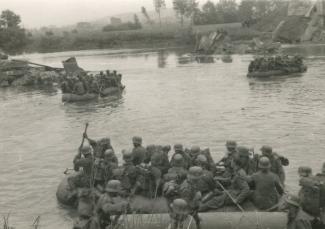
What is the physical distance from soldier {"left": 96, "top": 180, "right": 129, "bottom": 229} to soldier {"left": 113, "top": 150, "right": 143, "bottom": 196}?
2.57 metres

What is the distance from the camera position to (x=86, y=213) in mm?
12609

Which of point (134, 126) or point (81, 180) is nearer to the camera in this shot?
point (81, 180)

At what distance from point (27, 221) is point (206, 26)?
11987cm

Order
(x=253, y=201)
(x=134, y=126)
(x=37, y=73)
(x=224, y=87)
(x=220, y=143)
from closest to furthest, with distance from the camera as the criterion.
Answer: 1. (x=253, y=201)
2. (x=220, y=143)
3. (x=134, y=126)
4. (x=224, y=87)
5. (x=37, y=73)

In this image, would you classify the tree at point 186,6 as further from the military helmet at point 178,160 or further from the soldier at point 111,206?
the soldier at point 111,206

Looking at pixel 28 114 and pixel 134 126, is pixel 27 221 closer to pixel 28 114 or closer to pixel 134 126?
pixel 134 126

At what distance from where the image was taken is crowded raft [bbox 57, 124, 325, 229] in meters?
11.4

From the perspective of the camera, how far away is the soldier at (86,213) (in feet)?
38.7

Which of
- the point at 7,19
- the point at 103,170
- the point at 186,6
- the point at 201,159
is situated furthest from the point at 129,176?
the point at 186,6

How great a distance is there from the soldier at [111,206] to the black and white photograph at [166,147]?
2 centimetres

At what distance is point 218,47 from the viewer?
89750mm

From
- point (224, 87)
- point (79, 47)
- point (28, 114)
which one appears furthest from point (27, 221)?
point (79, 47)

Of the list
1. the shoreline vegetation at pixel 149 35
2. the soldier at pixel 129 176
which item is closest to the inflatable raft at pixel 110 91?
the soldier at pixel 129 176

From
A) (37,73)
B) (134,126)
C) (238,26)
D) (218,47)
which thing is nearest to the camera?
(134,126)
